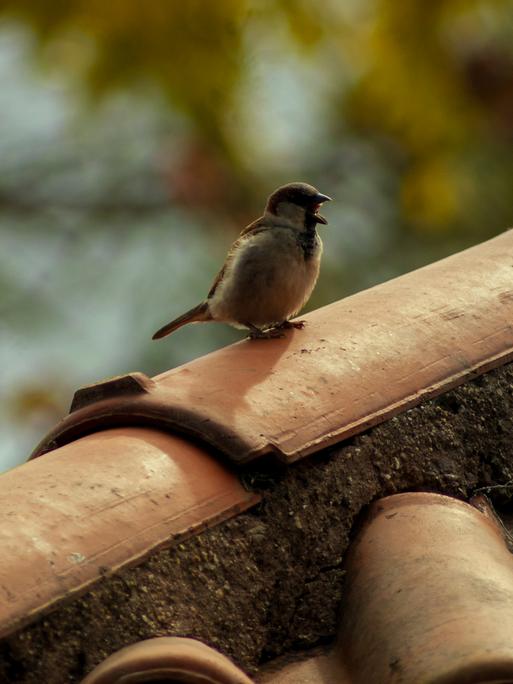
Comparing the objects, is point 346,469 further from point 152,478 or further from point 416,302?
point 416,302

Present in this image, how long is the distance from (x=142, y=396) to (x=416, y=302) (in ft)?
2.04

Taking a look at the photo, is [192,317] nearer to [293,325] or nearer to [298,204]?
[298,204]

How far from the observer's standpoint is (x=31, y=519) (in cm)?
166

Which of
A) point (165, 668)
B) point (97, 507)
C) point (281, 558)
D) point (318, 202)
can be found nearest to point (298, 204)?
point (318, 202)

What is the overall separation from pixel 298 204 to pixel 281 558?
186 centimetres

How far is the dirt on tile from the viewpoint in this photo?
1549 mm

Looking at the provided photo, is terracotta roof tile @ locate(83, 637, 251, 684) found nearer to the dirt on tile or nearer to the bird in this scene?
the dirt on tile

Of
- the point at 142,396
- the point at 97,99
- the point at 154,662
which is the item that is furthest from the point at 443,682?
the point at 97,99

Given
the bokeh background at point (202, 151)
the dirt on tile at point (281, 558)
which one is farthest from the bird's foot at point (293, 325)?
the bokeh background at point (202, 151)

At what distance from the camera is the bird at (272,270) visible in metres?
3.35

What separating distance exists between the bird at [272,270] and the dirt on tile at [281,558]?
1.15 metres

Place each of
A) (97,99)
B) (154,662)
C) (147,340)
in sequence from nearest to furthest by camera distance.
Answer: (154,662) → (97,99) → (147,340)

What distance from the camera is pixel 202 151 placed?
627 centimetres

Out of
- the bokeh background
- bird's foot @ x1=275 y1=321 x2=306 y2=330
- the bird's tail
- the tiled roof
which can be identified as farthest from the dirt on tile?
the bokeh background
